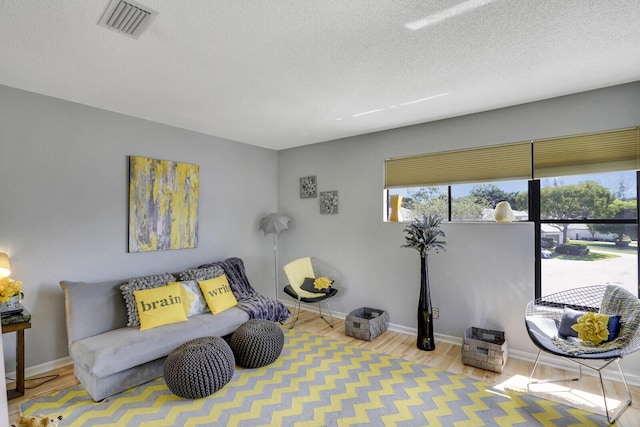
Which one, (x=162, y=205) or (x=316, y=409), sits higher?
(x=162, y=205)

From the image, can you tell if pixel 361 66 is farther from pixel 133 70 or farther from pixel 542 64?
pixel 133 70

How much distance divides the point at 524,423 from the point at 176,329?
2836 mm

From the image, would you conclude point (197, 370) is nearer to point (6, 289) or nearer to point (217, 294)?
point (217, 294)

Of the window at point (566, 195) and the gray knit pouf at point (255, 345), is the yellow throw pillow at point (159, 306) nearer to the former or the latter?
the gray knit pouf at point (255, 345)

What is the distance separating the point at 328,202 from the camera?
4.64 m

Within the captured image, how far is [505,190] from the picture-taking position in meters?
3.40

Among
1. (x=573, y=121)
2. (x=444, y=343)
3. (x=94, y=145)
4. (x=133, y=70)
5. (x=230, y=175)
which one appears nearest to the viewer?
(x=133, y=70)

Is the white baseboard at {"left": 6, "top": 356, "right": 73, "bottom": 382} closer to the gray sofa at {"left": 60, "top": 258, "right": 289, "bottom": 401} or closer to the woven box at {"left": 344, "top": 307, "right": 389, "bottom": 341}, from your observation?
the gray sofa at {"left": 60, "top": 258, "right": 289, "bottom": 401}

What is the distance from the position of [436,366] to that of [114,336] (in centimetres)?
290

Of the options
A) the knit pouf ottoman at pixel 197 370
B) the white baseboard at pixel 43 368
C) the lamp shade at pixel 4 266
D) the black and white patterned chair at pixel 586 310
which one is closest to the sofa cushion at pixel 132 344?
the knit pouf ottoman at pixel 197 370

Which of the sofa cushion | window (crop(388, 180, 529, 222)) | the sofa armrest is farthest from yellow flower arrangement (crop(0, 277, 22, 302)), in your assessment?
window (crop(388, 180, 529, 222))

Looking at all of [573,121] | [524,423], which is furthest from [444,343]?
[573,121]

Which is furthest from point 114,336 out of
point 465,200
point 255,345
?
point 465,200

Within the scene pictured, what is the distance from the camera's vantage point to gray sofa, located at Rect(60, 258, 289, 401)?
8.23 ft
